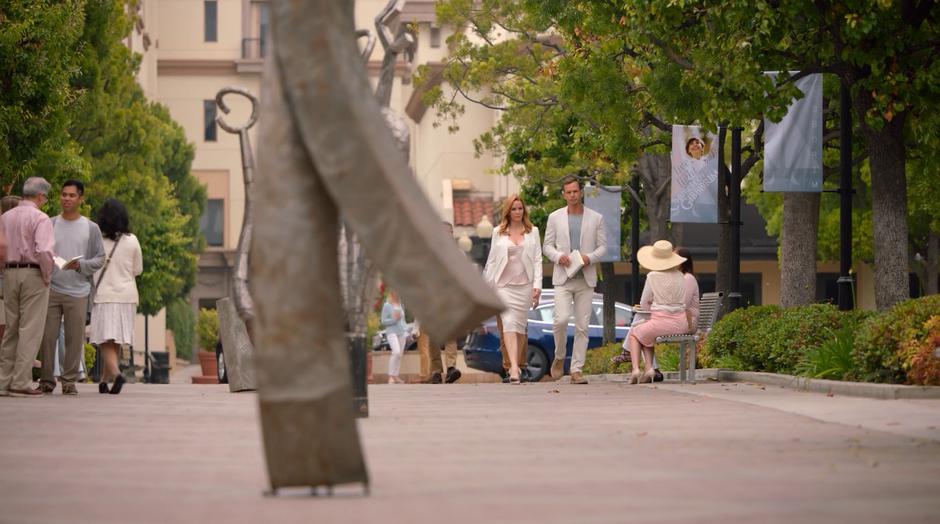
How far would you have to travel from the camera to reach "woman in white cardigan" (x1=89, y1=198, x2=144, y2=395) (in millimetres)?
16812

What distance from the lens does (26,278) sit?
1541 cm

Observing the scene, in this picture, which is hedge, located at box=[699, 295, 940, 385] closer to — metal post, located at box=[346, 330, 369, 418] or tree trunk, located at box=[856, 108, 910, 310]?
tree trunk, located at box=[856, 108, 910, 310]

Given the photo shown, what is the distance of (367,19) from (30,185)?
63.7 metres

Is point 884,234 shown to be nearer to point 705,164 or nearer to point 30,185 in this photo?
point 705,164

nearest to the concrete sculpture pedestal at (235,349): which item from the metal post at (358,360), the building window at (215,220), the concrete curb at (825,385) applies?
the metal post at (358,360)

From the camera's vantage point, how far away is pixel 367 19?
3108 inches

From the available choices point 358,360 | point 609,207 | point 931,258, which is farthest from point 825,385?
point 931,258

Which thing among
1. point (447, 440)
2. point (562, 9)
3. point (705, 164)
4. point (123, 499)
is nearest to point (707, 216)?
point (705, 164)

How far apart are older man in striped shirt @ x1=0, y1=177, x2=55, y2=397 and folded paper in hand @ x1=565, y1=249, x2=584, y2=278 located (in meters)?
5.40

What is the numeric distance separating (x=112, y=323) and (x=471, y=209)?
134 ft

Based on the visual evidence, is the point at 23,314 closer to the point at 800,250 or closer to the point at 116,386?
the point at 116,386

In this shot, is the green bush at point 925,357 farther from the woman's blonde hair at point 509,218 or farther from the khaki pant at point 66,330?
the khaki pant at point 66,330

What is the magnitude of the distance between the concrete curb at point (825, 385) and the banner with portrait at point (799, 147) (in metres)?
2.38

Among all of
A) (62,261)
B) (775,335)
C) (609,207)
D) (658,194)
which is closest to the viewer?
(62,261)
